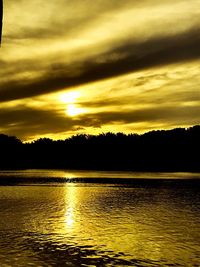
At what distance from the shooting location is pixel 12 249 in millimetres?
19453

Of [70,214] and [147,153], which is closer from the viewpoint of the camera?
[70,214]

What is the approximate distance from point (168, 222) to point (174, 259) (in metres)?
9.79

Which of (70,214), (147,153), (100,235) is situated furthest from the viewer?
(147,153)

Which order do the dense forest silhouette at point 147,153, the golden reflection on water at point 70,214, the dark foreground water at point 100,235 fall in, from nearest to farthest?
1. the dark foreground water at point 100,235
2. the golden reflection on water at point 70,214
3. the dense forest silhouette at point 147,153

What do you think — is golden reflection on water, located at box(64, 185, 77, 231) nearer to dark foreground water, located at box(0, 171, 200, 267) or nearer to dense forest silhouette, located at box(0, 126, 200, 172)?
dark foreground water, located at box(0, 171, 200, 267)

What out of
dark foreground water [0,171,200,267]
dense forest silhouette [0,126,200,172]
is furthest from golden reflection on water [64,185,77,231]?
dense forest silhouette [0,126,200,172]

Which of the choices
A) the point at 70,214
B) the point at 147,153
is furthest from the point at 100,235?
the point at 147,153

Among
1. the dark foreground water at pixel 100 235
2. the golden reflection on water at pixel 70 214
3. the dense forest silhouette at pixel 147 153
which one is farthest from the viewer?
the dense forest silhouette at pixel 147 153

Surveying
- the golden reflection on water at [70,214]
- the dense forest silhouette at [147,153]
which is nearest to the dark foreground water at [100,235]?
the golden reflection on water at [70,214]

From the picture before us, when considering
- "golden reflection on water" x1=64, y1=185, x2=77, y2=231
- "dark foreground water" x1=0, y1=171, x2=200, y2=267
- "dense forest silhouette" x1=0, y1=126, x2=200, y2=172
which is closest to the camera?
"dark foreground water" x1=0, y1=171, x2=200, y2=267

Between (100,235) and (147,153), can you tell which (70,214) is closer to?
(100,235)

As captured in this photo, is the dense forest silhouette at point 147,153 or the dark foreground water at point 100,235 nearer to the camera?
the dark foreground water at point 100,235

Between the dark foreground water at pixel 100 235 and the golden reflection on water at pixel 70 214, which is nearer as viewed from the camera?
Result: the dark foreground water at pixel 100 235

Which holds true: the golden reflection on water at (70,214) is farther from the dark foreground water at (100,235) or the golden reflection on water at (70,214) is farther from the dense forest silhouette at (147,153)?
the dense forest silhouette at (147,153)
